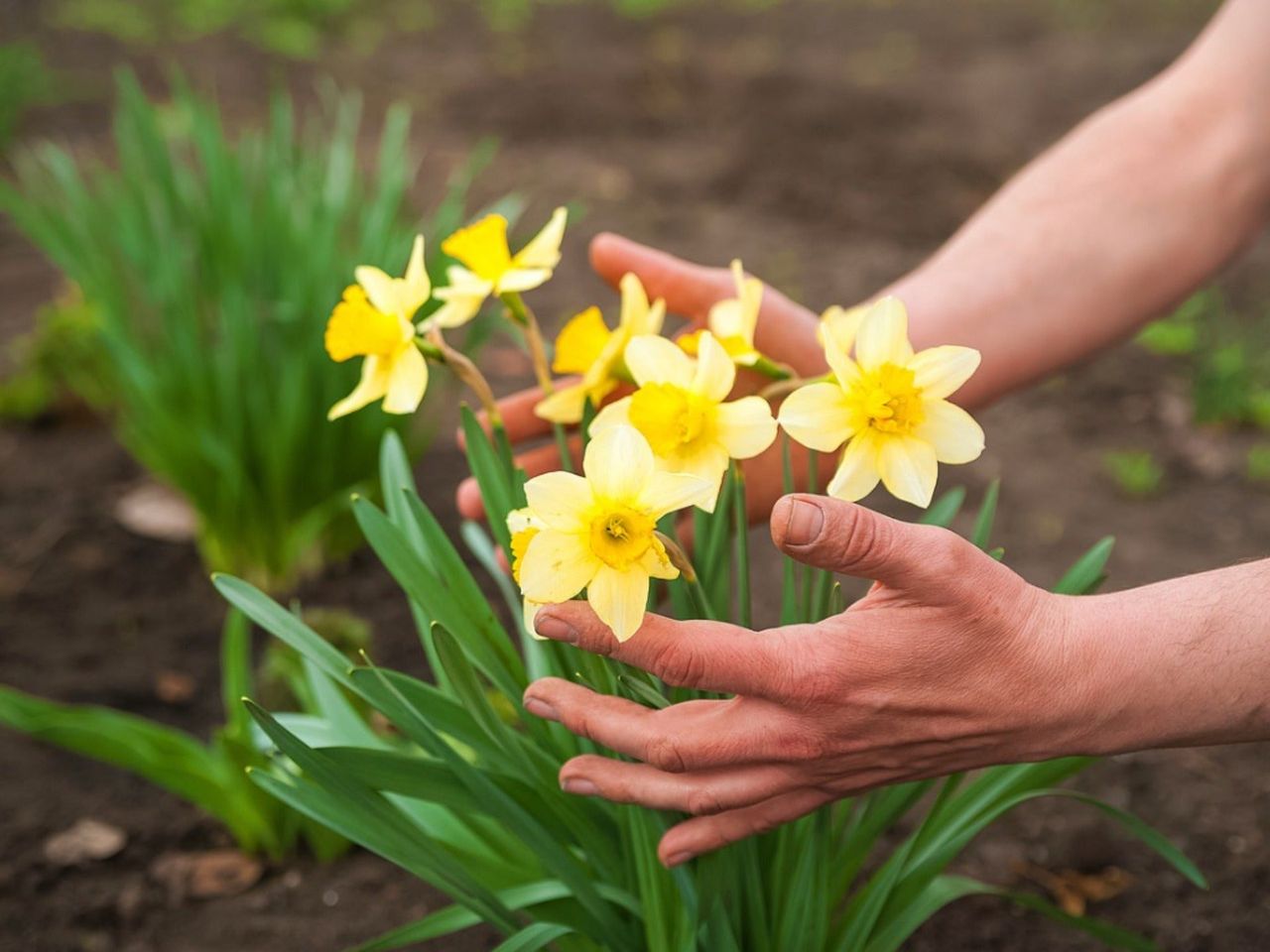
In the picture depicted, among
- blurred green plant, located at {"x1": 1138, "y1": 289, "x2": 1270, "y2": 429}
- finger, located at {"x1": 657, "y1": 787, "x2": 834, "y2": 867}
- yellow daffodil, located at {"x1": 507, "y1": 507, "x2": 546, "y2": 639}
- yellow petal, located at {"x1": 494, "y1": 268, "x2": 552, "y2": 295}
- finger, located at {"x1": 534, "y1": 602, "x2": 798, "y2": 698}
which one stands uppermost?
yellow petal, located at {"x1": 494, "y1": 268, "x2": 552, "y2": 295}

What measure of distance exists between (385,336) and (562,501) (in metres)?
0.33

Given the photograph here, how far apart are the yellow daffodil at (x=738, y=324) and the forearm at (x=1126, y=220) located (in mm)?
500

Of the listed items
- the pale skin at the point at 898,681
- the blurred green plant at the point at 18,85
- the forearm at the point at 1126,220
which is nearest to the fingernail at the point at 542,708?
the pale skin at the point at 898,681

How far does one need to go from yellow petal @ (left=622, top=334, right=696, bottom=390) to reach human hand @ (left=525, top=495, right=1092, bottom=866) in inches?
7.9

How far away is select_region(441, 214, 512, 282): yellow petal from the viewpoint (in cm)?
120

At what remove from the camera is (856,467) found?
1.01 metres

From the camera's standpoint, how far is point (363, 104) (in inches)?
201

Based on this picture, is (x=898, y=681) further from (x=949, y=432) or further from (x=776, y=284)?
(x=776, y=284)

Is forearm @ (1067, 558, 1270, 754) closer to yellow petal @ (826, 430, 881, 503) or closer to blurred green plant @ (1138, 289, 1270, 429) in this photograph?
yellow petal @ (826, 430, 881, 503)

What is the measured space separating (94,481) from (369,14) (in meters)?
4.26

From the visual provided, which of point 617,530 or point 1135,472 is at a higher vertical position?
point 617,530

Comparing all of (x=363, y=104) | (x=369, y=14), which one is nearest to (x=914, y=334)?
(x=363, y=104)

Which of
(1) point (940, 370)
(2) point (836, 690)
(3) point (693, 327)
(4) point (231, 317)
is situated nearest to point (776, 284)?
(4) point (231, 317)

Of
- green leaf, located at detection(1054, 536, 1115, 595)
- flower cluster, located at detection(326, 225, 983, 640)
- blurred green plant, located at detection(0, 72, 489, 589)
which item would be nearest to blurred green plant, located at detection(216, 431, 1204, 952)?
green leaf, located at detection(1054, 536, 1115, 595)
